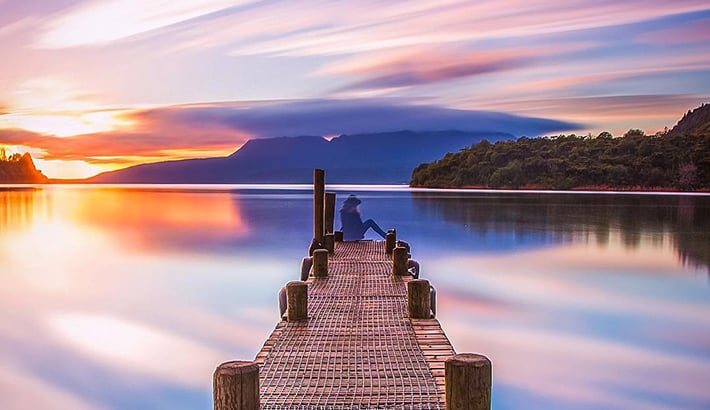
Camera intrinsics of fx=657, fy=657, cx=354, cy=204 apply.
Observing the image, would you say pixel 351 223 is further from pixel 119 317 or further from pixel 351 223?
pixel 119 317

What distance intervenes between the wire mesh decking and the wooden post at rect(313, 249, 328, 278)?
165cm

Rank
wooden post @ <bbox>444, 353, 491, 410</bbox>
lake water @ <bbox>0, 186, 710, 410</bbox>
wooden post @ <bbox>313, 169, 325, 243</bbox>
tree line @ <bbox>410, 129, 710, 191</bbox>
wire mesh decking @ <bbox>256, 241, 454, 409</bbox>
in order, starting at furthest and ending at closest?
tree line @ <bbox>410, 129, 710, 191</bbox>
wooden post @ <bbox>313, 169, 325, 243</bbox>
lake water @ <bbox>0, 186, 710, 410</bbox>
wire mesh decking @ <bbox>256, 241, 454, 409</bbox>
wooden post @ <bbox>444, 353, 491, 410</bbox>

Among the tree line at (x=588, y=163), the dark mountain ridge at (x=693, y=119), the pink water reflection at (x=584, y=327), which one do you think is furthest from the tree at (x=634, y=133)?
the pink water reflection at (x=584, y=327)

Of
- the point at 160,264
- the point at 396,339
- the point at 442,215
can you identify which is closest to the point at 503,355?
the point at 396,339

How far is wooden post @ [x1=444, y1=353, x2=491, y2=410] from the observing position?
14.7ft

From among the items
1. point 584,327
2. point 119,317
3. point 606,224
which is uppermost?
point 606,224

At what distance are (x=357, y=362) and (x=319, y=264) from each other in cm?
584

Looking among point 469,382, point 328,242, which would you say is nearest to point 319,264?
point 328,242

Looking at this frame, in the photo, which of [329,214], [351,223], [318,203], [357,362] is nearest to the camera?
[357,362]

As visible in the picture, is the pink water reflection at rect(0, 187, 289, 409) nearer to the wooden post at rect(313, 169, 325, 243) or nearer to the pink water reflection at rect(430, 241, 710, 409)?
the wooden post at rect(313, 169, 325, 243)

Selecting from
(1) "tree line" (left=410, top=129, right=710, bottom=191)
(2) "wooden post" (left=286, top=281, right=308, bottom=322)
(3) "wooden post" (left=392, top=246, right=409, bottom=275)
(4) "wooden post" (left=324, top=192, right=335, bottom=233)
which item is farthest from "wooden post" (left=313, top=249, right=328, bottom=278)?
(1) "tree line" (left=410, top=129, right=710, bottom=191)

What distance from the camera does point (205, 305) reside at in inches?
631

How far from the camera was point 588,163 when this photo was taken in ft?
309

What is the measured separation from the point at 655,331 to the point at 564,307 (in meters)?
2.79
